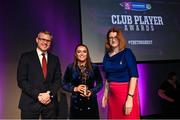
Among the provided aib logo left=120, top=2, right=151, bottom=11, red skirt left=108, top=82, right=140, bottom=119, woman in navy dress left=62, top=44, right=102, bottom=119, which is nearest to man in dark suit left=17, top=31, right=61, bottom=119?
woman in navy dress left=62, top=44, right=102, bottom=119

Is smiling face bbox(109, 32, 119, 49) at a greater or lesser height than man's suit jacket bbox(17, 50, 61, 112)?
greater

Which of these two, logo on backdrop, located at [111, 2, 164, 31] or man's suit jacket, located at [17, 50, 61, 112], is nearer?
man's suit jacket, located at [17, 50, 61, 112]

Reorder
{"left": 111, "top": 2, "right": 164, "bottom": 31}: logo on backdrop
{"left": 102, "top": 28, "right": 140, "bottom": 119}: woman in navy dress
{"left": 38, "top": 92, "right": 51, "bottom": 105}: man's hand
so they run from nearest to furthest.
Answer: {"left": 102, "top": 28, "right": 140, "bottom": 119}: woman in navy dress
{"left": 38, "top": 92, "right": 51, "bottom": 105}: man's hand
{"left": 111, "top": 2, "right": 164, "bottom": 31}: logo on backdrop

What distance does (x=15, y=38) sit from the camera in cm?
444

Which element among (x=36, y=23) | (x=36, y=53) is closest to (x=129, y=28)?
(x=36, y=23)

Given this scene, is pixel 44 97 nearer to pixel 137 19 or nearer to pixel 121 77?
pixel 121 77

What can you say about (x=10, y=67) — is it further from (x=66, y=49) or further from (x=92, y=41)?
(x=92, y=41)

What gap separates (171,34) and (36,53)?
2912 millimetres

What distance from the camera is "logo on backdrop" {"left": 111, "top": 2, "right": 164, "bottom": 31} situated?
500 centimetres

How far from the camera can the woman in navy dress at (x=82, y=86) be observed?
3.20 metres

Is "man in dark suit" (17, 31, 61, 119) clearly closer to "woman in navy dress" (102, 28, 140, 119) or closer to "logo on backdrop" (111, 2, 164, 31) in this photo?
"woman in navy dress" (102, 28, 140, 119)

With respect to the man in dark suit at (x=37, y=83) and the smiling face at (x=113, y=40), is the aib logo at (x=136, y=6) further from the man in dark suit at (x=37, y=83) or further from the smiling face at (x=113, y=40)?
the man in dark suit at (x=37, y=83)

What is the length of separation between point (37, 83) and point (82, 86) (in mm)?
472

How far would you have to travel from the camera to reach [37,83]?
321cm
